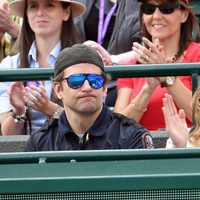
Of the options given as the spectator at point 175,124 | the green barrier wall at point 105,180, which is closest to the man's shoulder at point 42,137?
the spectator at point 175,124

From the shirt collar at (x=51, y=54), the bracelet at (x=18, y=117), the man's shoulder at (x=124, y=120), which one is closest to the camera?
the man's shoulder at (x=124, y=120)

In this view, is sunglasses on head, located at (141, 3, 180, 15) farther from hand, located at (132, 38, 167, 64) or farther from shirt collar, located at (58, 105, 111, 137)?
shirt collar, located at (58, 105, 111, 137)

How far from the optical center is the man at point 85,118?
454 cm

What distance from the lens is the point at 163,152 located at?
3.41 meters

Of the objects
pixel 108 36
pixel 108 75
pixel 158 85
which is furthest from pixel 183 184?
pixel 108 36

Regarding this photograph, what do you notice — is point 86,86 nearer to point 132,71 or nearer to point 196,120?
point 132,71

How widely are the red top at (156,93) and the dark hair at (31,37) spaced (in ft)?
1.75

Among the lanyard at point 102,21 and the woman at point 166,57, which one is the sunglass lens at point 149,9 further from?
the lanyard at point 102,21

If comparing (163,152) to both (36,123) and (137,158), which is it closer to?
(137,158)

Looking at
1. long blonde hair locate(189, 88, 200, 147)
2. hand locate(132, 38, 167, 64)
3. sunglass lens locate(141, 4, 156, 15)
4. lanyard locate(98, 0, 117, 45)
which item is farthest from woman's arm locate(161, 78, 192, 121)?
lanyard locate(98, 0, 117, 45)

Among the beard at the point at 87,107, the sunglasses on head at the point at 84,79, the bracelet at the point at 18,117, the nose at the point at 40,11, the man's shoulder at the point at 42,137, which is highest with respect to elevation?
the nose at the point at 40,11

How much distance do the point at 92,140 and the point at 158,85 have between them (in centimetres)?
118

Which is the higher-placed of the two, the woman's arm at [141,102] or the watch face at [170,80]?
the watch face at [170,80]

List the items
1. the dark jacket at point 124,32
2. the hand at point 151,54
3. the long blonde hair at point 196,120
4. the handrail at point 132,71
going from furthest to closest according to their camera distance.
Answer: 1. the dark jacket at point 124,32
2. the hand at point 151,54
3. the long blonde hair at point 196,120
4. the handrail at point 132,71
